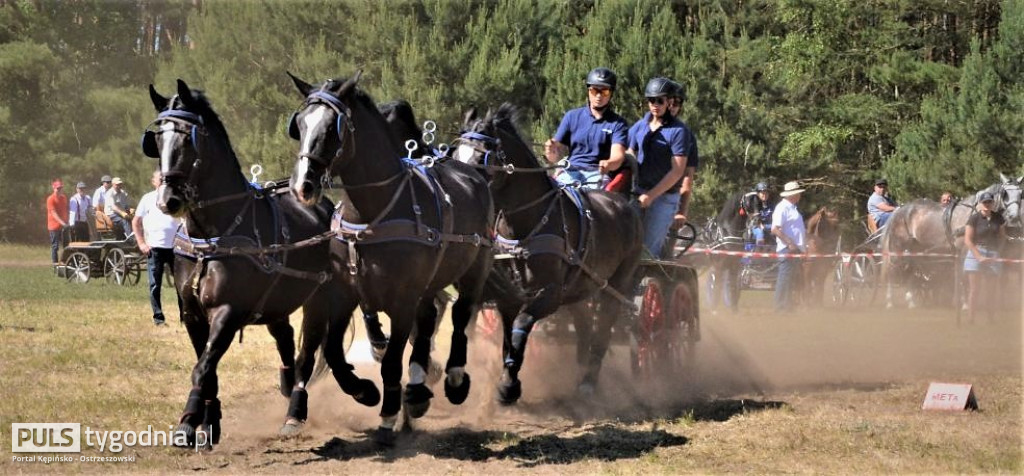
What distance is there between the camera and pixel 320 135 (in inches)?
295

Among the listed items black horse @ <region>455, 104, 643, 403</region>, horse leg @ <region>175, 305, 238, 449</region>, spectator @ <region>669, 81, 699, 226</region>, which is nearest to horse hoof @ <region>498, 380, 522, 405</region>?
black horse @ <region>455, 104, 643, 403</region>

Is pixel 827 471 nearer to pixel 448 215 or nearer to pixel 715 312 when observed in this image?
pixel 448 215

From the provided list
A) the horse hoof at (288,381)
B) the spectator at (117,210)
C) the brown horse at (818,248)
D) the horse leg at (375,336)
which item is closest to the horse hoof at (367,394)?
the horse leg at (375,336)

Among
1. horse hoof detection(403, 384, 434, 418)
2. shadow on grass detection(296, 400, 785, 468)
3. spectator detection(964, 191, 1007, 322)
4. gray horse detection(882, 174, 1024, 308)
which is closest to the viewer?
shadow on grass detection(296, 400, 785, 468)

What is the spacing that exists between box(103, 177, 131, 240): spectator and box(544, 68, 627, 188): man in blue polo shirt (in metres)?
15.1

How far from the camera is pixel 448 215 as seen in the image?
332 inches

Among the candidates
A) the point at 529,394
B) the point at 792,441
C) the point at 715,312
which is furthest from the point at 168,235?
the point at 715,312

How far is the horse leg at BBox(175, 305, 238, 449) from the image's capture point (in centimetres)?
760

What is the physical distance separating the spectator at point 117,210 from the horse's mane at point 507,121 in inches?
627

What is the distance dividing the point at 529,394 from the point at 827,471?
3555mm

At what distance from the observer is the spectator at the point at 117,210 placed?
24.0 metres

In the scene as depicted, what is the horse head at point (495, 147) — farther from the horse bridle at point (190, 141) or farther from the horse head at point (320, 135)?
the horse bridle at point (190, 141)

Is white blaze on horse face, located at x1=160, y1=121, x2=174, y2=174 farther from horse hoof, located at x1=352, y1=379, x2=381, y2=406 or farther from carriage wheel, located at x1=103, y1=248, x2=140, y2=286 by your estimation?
carriage wheel, located at x1=103, y1=248, x2=140, y2=286

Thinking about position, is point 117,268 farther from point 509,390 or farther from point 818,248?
point 509,390
